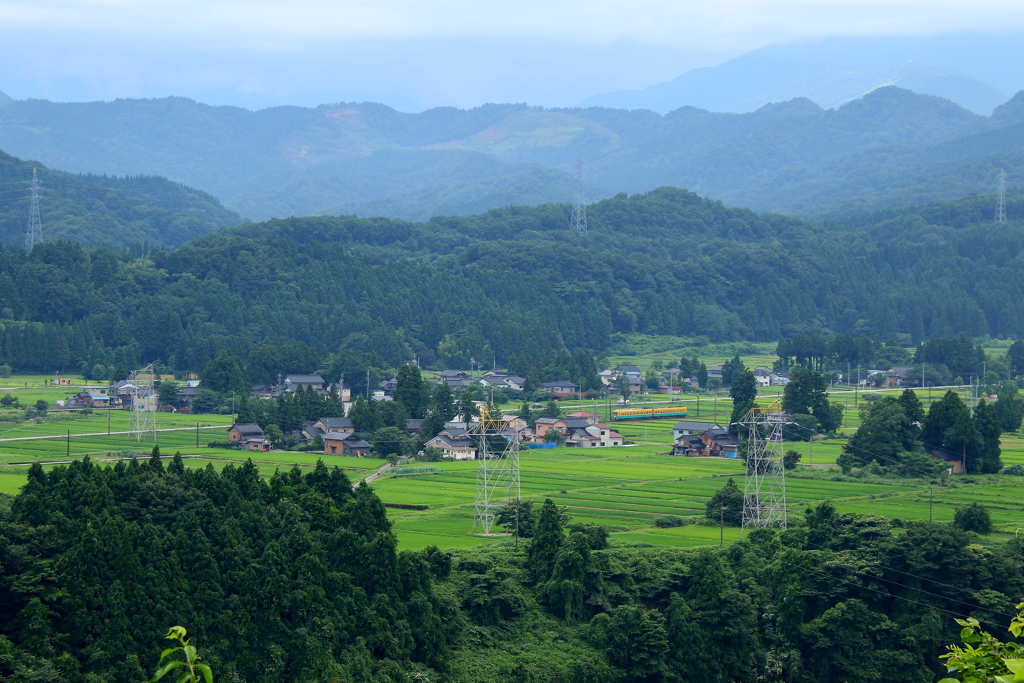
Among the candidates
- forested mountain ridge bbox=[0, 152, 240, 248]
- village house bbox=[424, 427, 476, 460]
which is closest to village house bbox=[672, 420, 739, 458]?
village house bbox=[424, 427, 476, 460]

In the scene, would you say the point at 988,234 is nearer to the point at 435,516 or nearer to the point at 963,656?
the point at 435,516

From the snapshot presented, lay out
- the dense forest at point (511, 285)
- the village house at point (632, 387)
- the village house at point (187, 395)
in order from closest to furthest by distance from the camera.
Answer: the village house at point (187, 395) < the village house at point (632, 387) < the dense forest at point (511, 285)

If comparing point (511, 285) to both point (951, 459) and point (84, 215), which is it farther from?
point (951, 459)

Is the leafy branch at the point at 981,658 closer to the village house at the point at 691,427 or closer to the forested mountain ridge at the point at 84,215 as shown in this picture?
the village house at the point at 691,427

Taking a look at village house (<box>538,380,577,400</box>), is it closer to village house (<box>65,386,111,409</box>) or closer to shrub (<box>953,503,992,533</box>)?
village house (<box>65,386,111,409</box>)

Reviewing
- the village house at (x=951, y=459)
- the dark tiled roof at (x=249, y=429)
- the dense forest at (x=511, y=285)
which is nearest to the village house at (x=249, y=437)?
the dark tiled roof at (x=249, y=429)

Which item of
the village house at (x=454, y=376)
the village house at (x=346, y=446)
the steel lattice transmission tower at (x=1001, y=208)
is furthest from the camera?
the steel lattice transmission tower at (x=1001, y=208)

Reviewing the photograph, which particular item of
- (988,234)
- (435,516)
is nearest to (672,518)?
(435,516)
